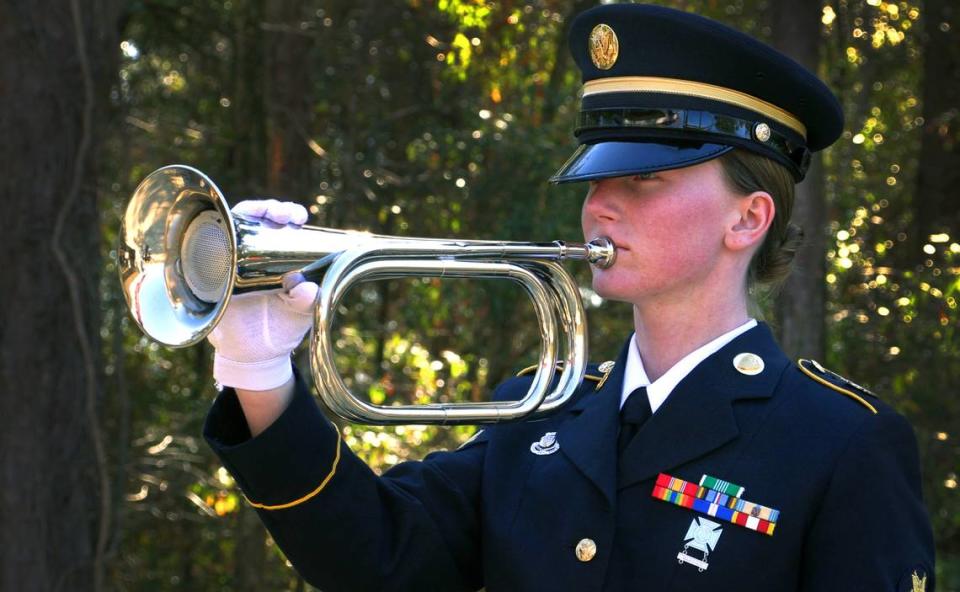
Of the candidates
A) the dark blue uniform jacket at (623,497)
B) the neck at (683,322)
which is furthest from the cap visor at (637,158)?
the dark blue uniform jacket at (623,497)

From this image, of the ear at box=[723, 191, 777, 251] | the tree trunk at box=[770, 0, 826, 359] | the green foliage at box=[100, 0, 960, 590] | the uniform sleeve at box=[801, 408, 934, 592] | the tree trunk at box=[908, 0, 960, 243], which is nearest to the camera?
the uniform sleeve at box=[801, 408, 934, 592]

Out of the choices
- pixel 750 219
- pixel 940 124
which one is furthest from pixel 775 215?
pixel 940 124

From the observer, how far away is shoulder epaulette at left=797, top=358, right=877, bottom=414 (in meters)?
2.20

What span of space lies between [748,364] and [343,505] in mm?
722

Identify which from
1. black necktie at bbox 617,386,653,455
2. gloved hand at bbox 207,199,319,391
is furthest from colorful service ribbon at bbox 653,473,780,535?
gloved hand at bbox 207,199,319,391

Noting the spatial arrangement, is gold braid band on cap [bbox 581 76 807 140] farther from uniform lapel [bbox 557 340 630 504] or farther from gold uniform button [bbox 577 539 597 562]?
gold uniform button [bbox 577 539 597 562]

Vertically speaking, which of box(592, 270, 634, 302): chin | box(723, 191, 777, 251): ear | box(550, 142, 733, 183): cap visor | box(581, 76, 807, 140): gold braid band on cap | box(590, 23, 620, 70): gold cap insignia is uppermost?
box(590, 23, 620, 70): gold cap insignia

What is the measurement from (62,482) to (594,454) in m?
3.41

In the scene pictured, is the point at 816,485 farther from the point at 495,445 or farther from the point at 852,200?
the point at 852,200

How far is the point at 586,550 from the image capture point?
2.20m

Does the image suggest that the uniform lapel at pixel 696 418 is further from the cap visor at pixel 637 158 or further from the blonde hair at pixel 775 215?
the cap visor at pixel 637 158

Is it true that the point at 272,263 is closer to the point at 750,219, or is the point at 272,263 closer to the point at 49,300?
the point at 750,219

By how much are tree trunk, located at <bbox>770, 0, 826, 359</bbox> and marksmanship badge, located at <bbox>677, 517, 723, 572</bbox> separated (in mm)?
3736

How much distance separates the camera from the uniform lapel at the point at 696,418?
2.22m
